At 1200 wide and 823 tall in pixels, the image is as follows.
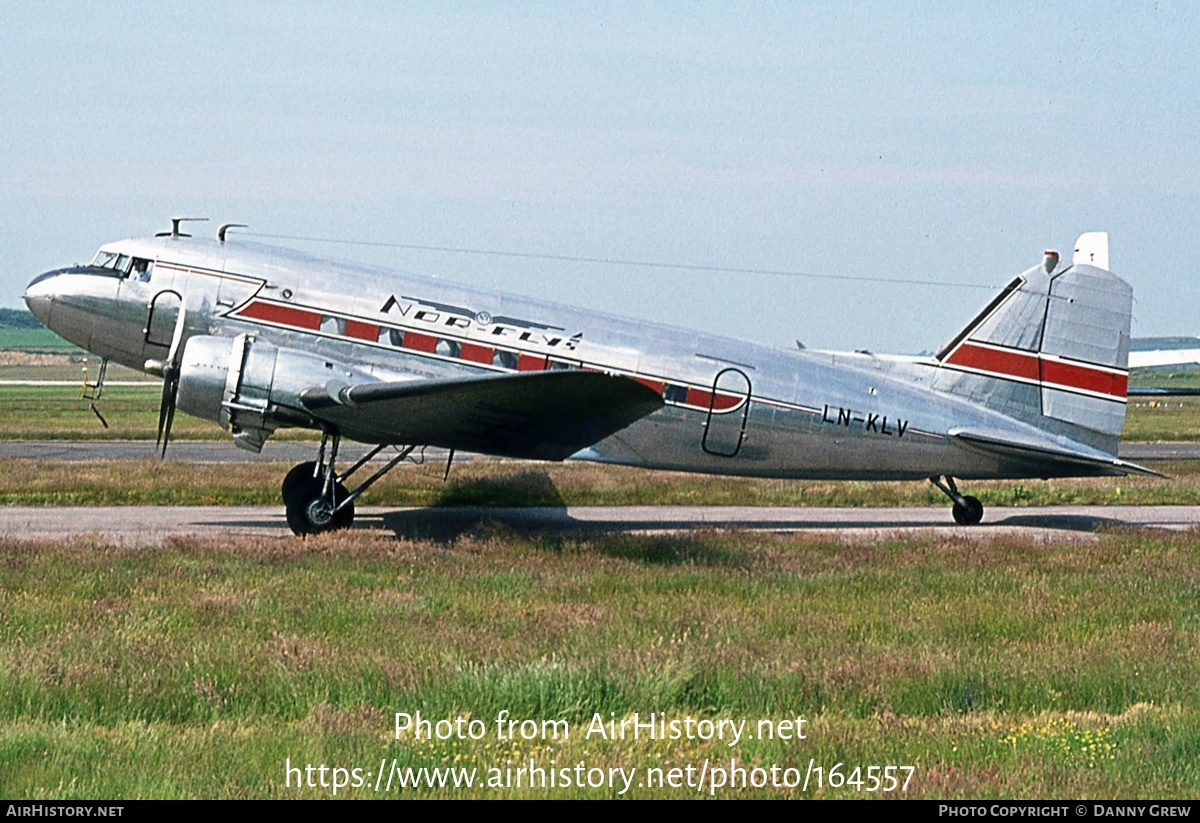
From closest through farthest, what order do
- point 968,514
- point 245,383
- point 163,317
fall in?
point 245,383, point 163,317, point 968,514

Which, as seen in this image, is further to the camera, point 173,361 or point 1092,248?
point 1092,248

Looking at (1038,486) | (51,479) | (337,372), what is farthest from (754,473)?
(51,479)

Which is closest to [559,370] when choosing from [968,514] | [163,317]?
[163,317]

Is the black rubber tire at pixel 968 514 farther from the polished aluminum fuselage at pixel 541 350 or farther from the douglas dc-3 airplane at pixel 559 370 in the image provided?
the polished aluminum fuselage at pixel 541 350

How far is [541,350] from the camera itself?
16.9 m

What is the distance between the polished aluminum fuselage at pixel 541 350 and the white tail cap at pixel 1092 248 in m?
5.35

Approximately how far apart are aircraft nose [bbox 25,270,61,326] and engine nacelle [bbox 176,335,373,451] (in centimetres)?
290

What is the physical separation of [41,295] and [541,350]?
24.1 ft

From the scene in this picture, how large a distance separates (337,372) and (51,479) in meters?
11.0

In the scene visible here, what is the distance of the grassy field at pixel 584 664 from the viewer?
684 cm

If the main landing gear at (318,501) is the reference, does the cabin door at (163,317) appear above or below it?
above

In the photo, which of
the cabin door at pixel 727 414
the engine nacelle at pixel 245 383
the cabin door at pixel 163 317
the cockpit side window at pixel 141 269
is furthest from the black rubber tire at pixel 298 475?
the cabin door at pixel 727 414

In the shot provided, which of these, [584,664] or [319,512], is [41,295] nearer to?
[319,512]

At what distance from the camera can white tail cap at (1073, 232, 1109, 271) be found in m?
22.0
